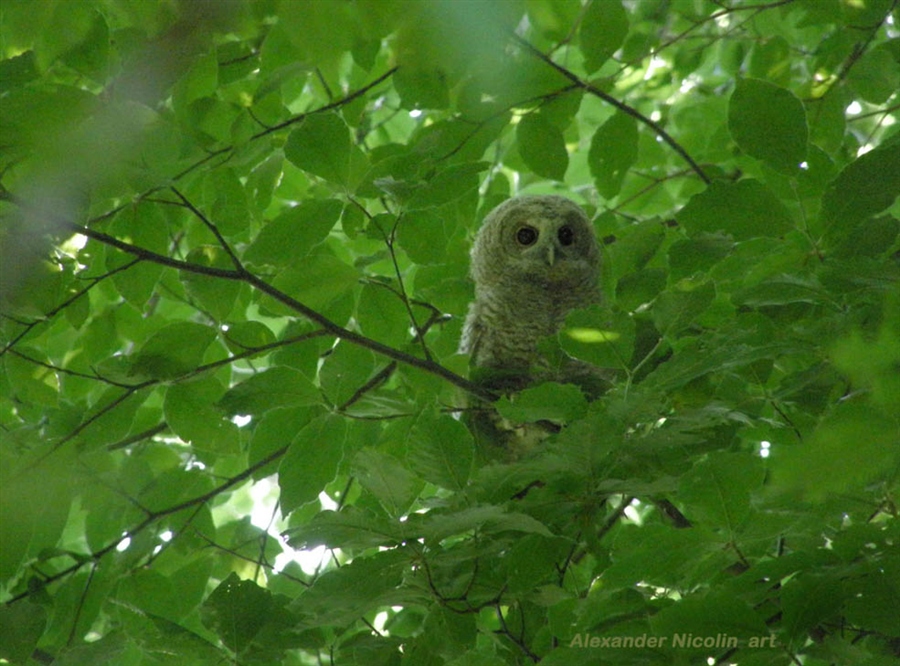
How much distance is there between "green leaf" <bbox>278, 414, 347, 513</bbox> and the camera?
6.46ft

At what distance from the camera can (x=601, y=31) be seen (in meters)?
2.29

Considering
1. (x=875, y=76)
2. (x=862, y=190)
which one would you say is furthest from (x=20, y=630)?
(x=875, y=76)

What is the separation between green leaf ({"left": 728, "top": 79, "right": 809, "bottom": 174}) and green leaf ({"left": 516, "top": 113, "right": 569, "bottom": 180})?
65 cm

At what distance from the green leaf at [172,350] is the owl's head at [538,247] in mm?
1485

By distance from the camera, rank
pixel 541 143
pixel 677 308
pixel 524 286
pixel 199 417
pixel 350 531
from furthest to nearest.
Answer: pixel 524 286 < pixel 541 143 < pixel 199 417 < pixel 677 308 < pixel 350 531

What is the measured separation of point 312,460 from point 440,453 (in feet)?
1.65

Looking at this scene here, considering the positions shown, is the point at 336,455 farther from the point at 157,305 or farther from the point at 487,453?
the point at 157,305

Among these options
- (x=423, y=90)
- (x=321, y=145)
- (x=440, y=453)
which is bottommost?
(x=440, y=453)

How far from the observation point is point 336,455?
78.0 inches

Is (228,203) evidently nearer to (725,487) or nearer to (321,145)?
(321,145)

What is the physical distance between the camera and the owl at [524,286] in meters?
3.04

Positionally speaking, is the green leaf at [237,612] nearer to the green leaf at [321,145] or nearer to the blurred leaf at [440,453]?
the blurred leaf at [440,453]

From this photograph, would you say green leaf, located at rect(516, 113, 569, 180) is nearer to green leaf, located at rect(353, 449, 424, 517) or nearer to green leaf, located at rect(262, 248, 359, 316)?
green leaf, located at rect(262, 248, 359, 316)

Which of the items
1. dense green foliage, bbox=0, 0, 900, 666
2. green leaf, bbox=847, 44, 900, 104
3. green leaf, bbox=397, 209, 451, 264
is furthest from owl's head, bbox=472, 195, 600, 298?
green leaf, bbox=397, 209, 451, 264
